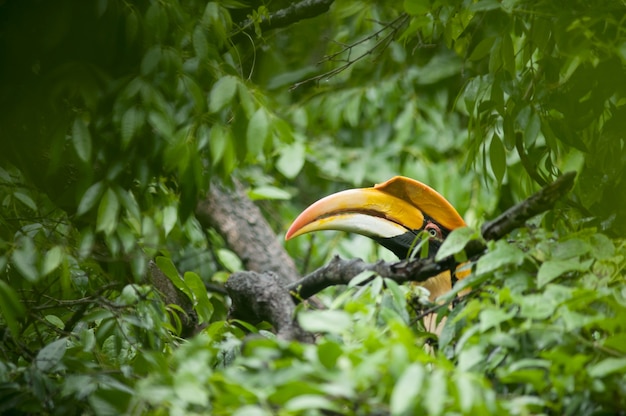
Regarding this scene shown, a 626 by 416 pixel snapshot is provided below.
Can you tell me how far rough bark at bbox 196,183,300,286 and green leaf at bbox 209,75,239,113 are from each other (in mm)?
1746

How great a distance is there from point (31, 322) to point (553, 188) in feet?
4.58

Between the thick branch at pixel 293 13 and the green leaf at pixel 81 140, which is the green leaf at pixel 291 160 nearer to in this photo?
the thick branch at pixel 293 13

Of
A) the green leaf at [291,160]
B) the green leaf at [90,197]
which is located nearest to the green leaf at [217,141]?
the green leaf at [90,197]

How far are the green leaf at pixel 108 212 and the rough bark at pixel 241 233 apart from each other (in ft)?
6.11

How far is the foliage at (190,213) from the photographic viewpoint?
1318mm

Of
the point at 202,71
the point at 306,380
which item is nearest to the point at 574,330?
the point at 306,380

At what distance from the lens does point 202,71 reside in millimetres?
1989

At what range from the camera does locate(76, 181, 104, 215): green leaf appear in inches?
69.1

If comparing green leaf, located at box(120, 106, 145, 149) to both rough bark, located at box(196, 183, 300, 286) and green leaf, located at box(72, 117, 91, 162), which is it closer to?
green leaf, located at box(72, 117, 91, 162)

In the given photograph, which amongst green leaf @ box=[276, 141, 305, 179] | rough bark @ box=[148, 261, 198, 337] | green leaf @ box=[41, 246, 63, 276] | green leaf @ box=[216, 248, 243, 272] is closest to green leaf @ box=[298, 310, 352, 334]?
green leaf @ box=[41, 246, 63, 276]

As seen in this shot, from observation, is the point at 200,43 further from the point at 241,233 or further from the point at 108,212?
the point at 241,233

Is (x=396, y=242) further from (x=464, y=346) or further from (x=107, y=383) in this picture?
(x=107, y=383)

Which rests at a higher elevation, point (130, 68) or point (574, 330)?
point (130, 68)

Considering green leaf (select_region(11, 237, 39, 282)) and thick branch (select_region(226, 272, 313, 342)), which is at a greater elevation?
green leaf (select_region(11, 237, 39, 282))
